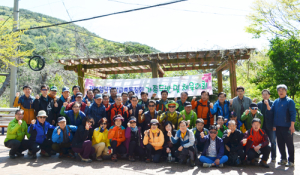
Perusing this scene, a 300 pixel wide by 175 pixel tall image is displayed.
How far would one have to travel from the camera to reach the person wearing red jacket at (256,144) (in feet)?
15.3

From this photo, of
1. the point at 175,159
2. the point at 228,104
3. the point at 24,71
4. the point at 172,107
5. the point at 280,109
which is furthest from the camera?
the point at 24,71

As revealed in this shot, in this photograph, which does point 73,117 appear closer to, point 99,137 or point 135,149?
point 99,137

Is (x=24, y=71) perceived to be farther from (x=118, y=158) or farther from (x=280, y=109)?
(x=280, y=109)

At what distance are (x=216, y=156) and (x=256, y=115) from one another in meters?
1.46

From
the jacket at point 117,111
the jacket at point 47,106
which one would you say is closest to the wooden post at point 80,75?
the jacket at point 47,106

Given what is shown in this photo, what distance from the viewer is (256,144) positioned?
4762 millimetres

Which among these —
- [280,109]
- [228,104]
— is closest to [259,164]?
[280,109]

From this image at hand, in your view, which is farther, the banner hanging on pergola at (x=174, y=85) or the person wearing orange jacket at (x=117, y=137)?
the banner hanging on pergola at (x=174, y=85)

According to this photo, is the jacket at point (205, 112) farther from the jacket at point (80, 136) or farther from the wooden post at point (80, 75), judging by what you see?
the wooden post at point (80, 75)

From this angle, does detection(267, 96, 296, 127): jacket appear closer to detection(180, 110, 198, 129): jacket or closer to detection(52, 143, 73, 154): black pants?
detection(180, 110, 198, 129): jacket

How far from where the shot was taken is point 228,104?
582 cm

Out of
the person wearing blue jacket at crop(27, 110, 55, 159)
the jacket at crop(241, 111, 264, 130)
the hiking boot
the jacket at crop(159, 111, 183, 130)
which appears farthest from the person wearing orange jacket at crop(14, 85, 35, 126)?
the hiking boot

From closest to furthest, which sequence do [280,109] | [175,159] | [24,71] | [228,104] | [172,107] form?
1. [280,109]
2. [175,159]
3. [172,107]
4. [228,104]
5. [24,71]

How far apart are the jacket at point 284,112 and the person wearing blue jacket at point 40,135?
5.48 meters
